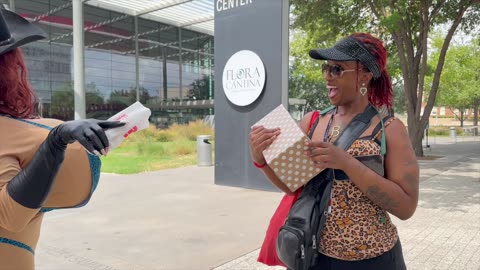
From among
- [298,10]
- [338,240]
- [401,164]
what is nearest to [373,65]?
[401,164]

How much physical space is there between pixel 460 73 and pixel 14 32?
3372 cm

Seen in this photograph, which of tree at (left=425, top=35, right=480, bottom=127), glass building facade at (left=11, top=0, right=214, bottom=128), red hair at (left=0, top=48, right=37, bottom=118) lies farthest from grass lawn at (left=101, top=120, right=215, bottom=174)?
tree at (left=425, top=35, right=480, bottom=127)

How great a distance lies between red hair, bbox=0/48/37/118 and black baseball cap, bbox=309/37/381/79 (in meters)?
1.18

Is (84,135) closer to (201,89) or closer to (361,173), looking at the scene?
(361,173)

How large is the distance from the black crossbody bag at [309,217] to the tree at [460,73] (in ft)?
93.6

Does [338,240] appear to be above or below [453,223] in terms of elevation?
above

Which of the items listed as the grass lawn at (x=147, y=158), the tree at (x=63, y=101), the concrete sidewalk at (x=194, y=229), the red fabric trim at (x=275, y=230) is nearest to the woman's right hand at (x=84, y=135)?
the red fabric trim at (x=275, y=230)

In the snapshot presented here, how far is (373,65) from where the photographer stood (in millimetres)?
1778

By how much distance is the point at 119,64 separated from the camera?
3962 cm

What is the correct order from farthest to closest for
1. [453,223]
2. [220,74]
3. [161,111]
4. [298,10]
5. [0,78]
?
1. [161,111]
2. [298,10]
3. [220,74]
4. [453,223]
5. [0,78]

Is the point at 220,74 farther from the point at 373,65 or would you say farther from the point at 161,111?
the point at 161,111

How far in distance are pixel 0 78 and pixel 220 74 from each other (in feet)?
25.6

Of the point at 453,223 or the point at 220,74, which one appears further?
the point at 220,74

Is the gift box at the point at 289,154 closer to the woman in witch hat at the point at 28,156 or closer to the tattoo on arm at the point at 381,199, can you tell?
the tattoo on arm at the point at 381,199
